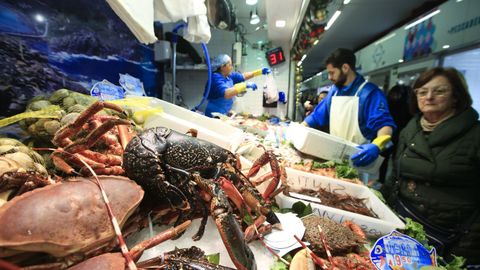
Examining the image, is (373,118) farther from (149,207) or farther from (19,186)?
(19,186)

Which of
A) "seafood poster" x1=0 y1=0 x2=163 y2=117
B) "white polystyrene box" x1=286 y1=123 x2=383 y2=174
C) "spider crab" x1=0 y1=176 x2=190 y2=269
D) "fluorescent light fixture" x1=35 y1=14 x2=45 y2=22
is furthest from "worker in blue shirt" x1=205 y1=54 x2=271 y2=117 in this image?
"spider crab" x1=0 y1=176 x2=190 y2=269

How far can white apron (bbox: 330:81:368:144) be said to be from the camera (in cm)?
308

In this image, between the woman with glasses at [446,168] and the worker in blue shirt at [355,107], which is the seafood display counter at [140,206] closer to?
the woman with glasses at [446,168]

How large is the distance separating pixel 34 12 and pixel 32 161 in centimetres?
133

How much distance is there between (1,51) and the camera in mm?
1380

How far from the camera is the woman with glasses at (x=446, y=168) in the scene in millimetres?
1999

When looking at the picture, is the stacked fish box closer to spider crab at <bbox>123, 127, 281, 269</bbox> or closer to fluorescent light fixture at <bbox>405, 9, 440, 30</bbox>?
spider crab at <bbox>123, 127, 281, 269</bbox>

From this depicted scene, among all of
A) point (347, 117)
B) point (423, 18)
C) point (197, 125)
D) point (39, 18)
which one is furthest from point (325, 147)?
point (423, 18)

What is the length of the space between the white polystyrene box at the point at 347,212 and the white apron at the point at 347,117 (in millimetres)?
1470

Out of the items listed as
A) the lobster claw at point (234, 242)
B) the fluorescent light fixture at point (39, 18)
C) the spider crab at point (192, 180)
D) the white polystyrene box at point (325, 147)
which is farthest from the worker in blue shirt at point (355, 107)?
the fluorescent light fixture at point (39, 18)

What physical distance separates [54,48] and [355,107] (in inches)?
128

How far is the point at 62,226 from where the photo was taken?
2.15 feet

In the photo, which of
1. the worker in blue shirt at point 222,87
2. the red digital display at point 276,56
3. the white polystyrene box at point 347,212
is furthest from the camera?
the red digital display at point 276,56

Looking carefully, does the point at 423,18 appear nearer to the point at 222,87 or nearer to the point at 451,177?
the point at 222,87
